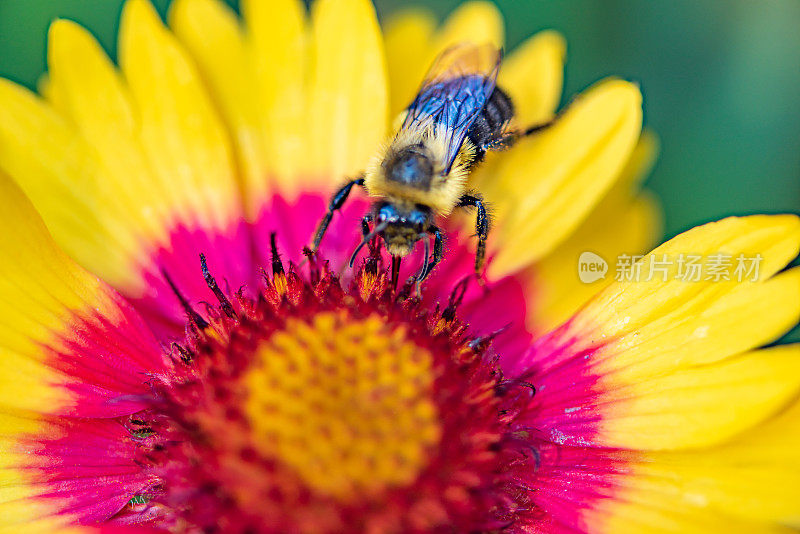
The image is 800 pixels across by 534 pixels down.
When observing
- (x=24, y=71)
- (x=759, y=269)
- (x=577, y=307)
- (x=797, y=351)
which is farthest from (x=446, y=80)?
(x=24, y=71)

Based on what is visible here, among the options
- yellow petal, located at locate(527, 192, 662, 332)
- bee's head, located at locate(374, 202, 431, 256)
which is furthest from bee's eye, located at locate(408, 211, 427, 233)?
yellow petal, located at locate(527, 192, 662, 332)

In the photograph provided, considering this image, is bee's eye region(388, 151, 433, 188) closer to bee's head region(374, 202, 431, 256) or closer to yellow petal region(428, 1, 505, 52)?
bee's head region(374, 202, 431, 256)

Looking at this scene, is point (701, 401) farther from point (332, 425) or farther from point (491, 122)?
point (491, 122)

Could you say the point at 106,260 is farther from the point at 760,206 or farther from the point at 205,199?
the point at 760,206

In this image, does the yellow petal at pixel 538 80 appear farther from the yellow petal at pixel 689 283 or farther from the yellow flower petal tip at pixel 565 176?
the yellow petal at pixel 689 283

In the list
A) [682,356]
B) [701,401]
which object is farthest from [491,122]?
[701,401]

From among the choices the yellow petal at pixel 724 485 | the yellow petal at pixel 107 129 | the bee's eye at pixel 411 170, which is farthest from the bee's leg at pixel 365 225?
the yellow petal at pixel 724 485
